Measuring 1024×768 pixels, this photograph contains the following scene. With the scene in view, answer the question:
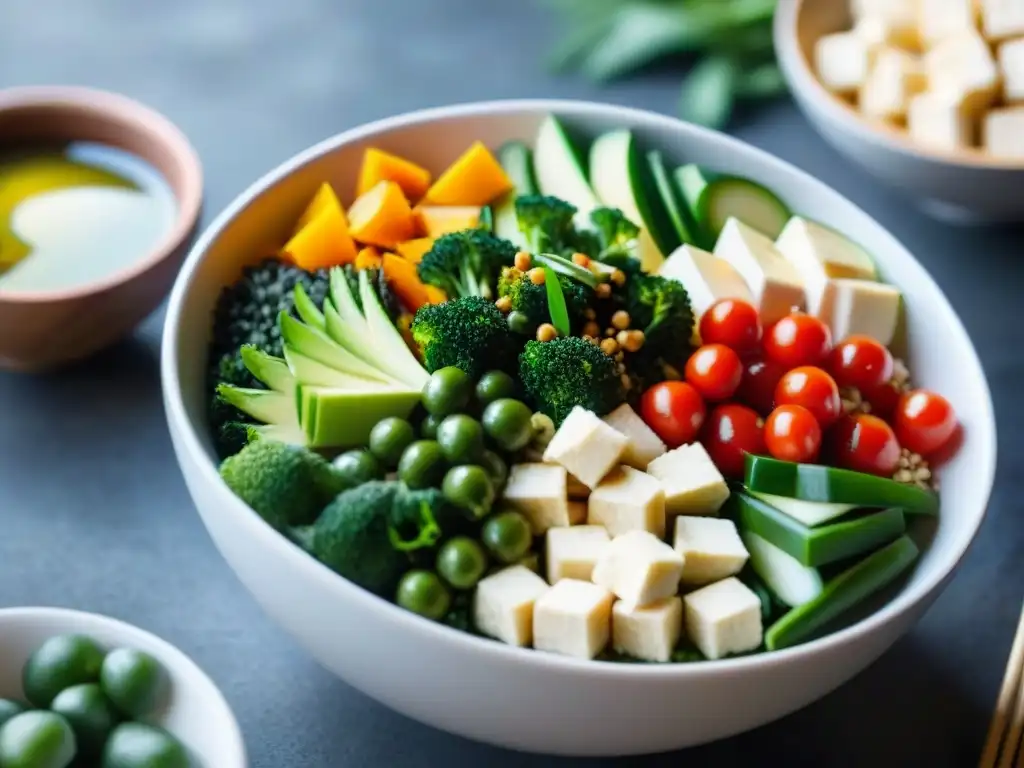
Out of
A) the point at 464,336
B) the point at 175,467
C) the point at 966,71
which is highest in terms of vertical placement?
the point at 966,71

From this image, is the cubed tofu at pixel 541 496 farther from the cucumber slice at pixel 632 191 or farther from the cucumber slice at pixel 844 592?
the cucumber slice at pixel 632 191

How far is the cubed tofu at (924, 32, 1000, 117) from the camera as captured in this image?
2.08 m

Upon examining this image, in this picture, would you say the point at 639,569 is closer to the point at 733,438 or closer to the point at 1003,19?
the point at 733,438

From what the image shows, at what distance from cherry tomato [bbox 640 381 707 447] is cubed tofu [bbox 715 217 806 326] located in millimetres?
223

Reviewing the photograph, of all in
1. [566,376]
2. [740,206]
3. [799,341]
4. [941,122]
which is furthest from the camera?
[941,122]

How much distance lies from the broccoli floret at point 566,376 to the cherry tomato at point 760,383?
247 millimetres

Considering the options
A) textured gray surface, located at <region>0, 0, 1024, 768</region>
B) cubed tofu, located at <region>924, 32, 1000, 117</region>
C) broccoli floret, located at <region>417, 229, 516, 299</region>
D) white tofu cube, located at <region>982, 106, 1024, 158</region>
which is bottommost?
textured gray surface, located at <region>0, 0, 1024, 768</region>

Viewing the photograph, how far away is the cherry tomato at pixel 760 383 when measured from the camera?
164 cm

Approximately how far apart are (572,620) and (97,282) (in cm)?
92

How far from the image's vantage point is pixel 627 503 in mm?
1378

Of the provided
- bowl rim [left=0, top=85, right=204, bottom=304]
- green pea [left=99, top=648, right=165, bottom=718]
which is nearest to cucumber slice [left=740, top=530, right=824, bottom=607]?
green pea [left=99, top=648, right=165, bottom=718]

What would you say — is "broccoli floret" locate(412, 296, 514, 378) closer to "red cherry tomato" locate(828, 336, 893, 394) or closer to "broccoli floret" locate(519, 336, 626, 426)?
"broccoli floret" locate(519, 336, 626, 426)

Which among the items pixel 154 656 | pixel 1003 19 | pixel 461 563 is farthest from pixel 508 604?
pixel 1003 19

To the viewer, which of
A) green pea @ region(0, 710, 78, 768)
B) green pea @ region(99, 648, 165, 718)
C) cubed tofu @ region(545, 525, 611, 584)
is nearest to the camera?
green pea @ region(0, 710, 78, 768)
